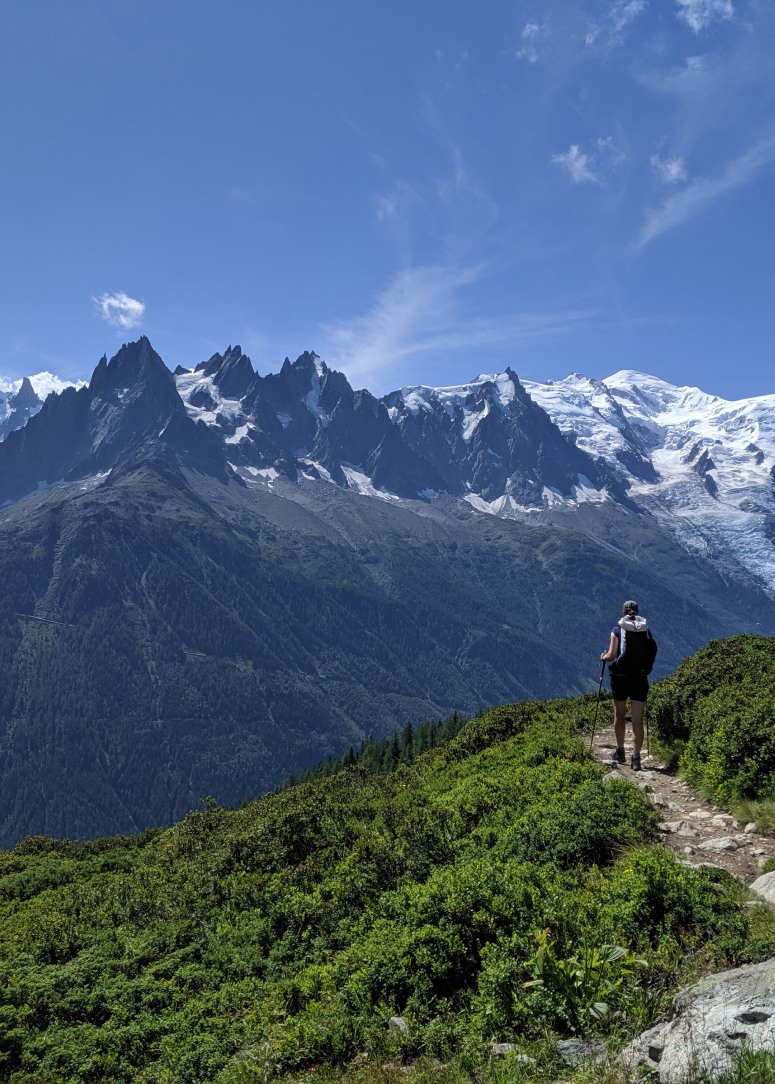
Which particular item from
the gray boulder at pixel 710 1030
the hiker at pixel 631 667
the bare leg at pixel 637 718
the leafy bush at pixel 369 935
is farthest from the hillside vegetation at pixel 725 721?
the gray boulder at pixel 710 1030

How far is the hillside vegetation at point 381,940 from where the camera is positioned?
8.76m

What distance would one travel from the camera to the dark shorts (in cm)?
1933

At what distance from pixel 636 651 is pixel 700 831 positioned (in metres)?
5.86

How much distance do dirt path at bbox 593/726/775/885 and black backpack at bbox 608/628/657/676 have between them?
9.43 feet

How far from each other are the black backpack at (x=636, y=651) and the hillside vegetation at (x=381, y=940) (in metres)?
3.12

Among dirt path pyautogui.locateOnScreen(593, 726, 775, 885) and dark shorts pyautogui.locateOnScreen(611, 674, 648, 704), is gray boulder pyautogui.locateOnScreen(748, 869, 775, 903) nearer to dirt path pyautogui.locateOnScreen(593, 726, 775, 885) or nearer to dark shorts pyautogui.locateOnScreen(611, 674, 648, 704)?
dirt path pyautogui.locateOnScreen(593, 726, 775, 885)

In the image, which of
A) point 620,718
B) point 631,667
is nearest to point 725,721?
point 631,667

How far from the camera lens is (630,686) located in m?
19.5

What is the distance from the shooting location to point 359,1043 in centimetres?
947

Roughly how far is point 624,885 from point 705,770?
7.77 m

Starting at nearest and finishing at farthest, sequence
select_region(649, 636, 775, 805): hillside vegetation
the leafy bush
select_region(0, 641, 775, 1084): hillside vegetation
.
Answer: select_region(0, 641, 775, 1084): hillside vegetation
the leafy bush
select_region(649, 636, 775, 805): hillside vegetation

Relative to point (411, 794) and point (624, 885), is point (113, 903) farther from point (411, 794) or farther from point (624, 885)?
point (624, 885)

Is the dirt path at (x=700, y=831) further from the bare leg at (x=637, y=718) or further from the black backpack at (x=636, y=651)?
the black backpack at (x=636, y=651)

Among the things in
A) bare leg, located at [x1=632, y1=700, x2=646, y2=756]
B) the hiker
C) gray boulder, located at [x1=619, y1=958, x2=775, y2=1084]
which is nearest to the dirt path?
bare leg, located at [x1=632, y1=700, x2=646, y2=756]
